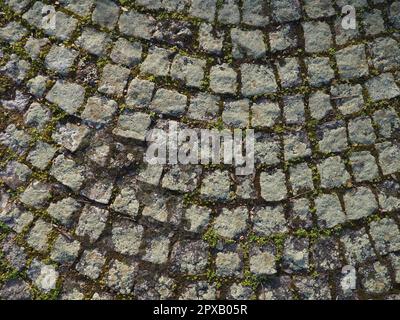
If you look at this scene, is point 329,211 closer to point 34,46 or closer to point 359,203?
point 359,203

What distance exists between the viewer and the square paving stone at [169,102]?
12.7 feet

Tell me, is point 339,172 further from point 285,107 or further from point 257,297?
point 257,297

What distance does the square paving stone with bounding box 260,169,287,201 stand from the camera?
12.1 ft

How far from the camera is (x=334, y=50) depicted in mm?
3949

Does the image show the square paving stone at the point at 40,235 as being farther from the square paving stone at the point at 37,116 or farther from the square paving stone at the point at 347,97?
the square paving stone at the point at 347,97

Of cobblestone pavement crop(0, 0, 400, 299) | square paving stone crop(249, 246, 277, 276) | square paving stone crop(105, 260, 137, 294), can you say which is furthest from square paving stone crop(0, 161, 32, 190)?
square paving stone crop(249, 246, 277, 276)

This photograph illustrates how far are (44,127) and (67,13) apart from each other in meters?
0.93

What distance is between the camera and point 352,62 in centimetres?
392

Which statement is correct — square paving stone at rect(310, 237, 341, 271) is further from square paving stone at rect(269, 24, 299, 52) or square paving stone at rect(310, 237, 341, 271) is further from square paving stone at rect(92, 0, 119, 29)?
square paving stone at rect(92, 0, 119, 29)

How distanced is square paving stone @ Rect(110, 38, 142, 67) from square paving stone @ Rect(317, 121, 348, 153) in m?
1.46

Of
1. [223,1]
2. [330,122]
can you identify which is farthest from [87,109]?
[330,122]

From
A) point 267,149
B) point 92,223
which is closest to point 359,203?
point 267,149

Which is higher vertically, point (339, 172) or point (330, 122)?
point (330, 122)

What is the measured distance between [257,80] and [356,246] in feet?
4.50
